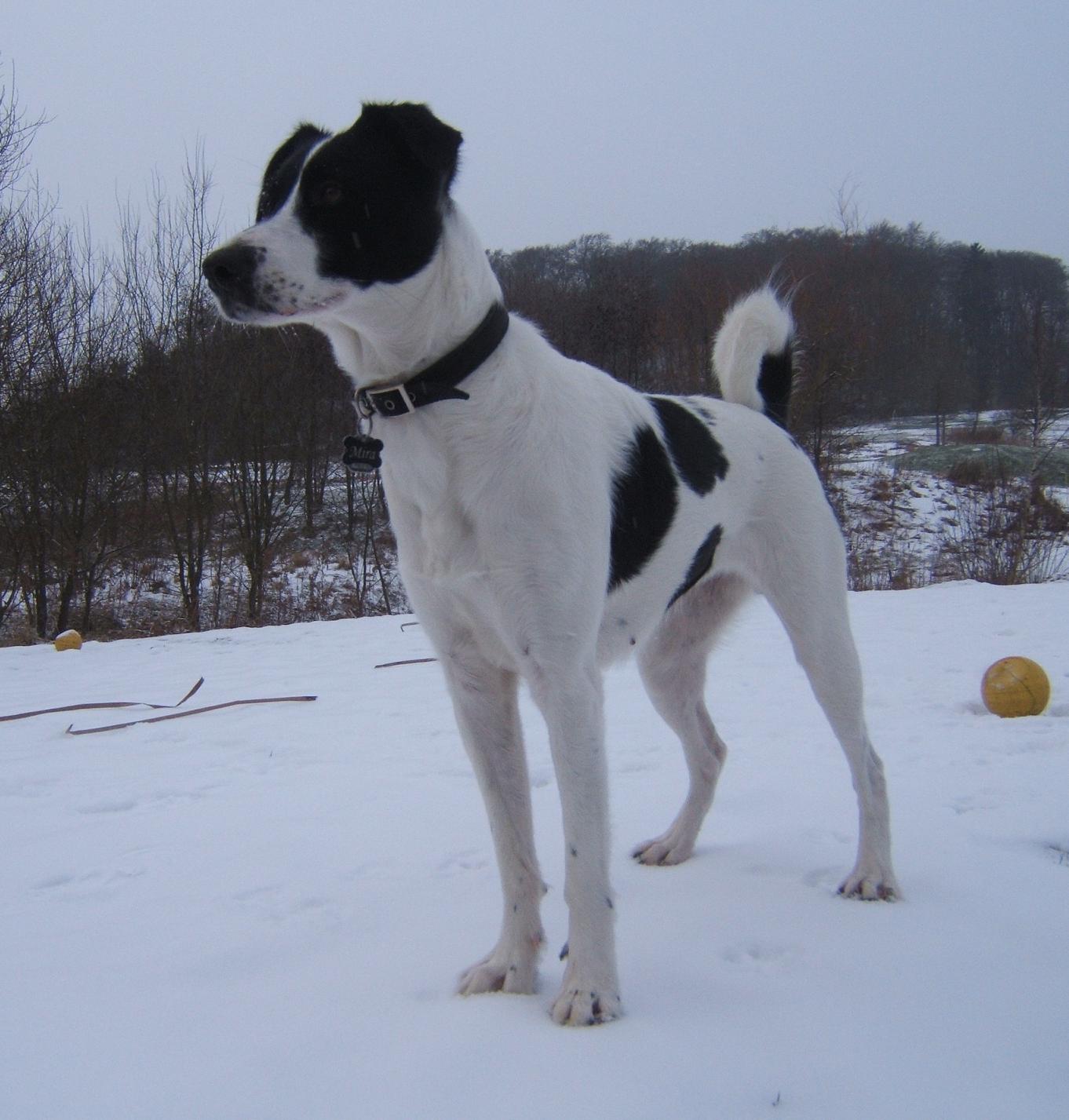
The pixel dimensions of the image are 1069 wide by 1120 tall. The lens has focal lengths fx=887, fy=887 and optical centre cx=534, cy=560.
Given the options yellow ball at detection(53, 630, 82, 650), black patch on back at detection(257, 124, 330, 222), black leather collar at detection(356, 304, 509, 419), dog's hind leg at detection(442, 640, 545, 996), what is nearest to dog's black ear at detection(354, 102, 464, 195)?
black patch on back at detection(257, 124, 330, 222)

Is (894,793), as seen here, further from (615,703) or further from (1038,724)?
(615,703)

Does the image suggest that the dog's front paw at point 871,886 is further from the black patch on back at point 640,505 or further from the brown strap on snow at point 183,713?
the brown strap on snow at point 183,713

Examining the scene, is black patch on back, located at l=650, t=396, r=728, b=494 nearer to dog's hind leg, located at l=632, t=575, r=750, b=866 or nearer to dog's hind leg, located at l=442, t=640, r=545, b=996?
dog's hind leg, located at l=632, t=575, r=750, b=866

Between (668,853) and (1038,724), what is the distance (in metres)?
2.31

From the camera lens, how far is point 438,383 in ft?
6.40

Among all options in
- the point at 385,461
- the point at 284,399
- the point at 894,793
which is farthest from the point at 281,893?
the point at 284,399

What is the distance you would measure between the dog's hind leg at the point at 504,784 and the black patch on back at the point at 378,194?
883mm

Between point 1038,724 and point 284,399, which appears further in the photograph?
point 284,399

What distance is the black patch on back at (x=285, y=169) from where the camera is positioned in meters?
2.00

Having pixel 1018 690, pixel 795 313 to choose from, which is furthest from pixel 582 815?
pixel 795 313

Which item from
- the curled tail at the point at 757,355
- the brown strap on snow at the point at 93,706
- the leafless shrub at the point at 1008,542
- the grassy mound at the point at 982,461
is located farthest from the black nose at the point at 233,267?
the grassy mound at the point at 982,461

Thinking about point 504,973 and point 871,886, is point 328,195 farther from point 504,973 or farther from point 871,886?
point 871,886

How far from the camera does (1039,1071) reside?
162 cm

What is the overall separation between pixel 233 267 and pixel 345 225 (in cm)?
25
